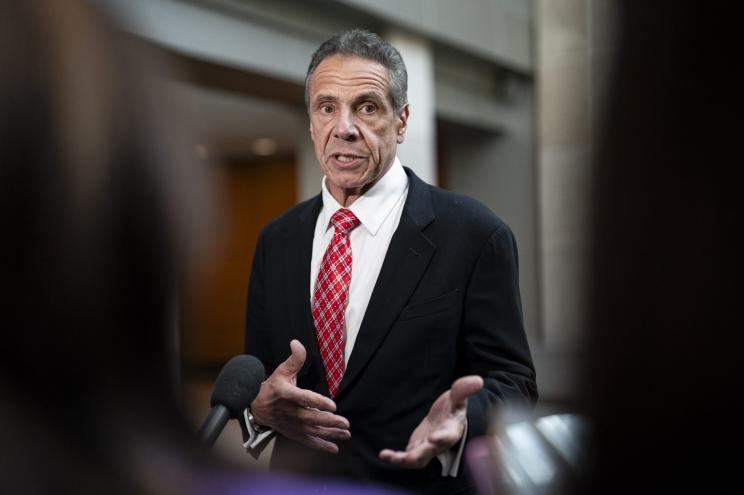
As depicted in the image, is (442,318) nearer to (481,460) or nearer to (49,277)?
(481,460)

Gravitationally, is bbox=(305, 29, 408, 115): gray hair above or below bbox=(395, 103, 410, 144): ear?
above

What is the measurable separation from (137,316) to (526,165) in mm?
8412

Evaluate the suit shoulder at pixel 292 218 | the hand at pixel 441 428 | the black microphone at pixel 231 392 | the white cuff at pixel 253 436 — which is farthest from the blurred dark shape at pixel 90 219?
the suit shoulder at pixel 292 218

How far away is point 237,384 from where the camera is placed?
83 cm

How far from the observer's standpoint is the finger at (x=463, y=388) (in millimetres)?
875

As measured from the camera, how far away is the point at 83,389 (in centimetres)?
51

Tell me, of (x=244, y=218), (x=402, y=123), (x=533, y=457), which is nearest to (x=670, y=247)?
(x=533, y=457)

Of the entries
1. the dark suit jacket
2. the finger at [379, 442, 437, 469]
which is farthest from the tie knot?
the finger at [379, 442, 437, 469]

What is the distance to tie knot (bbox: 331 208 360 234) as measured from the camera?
55.2 inches

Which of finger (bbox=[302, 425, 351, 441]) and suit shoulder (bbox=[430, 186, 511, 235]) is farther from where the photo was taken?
suit shoulder (bbox=[430, 186, 511, 235])

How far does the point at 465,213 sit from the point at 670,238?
102 centimetres

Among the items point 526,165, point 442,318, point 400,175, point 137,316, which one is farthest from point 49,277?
point 526,165

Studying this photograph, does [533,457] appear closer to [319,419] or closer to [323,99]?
[319,419]

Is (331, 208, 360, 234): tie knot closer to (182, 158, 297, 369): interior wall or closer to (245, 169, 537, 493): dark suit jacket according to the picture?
(245, 169, 537, 493): dark suit jacket
